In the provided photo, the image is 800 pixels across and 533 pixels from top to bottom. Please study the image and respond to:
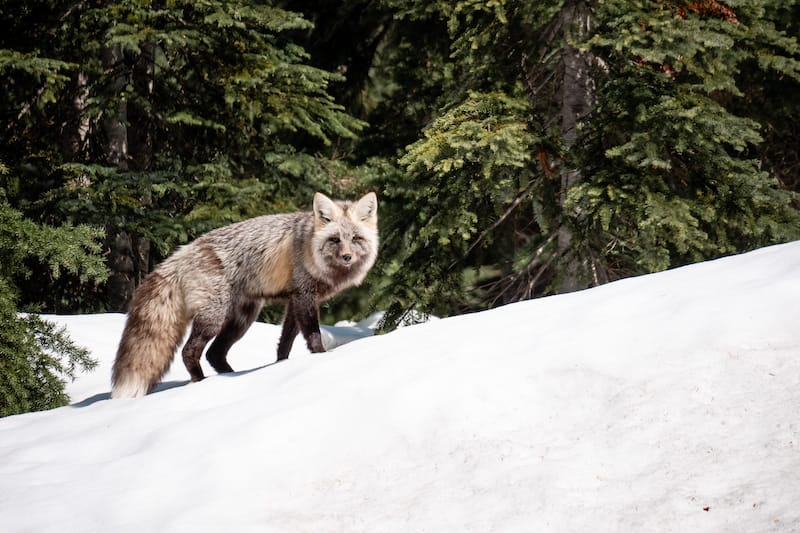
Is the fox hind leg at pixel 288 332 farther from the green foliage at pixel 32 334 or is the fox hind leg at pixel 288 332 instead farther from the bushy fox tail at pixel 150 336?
the green foliage at pixel 32 334

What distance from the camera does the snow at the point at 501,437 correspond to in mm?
3715

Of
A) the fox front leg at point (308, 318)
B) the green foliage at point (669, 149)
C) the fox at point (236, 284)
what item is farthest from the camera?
the green foliage at point (669, 149)

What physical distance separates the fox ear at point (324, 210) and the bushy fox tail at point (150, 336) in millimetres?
1417

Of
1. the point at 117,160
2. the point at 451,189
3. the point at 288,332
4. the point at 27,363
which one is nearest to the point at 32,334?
the point at 27,363

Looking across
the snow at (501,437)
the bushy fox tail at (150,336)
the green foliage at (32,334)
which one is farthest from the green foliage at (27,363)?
the snow at (501,437)

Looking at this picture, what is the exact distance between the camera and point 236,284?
6996mm

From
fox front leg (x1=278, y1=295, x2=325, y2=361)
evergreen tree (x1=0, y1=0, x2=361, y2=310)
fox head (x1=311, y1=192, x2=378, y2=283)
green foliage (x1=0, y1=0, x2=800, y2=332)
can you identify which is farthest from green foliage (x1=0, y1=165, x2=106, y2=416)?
fox head (x1=311, y1=192, x2=378, y2=283)

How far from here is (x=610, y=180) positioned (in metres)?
9.37

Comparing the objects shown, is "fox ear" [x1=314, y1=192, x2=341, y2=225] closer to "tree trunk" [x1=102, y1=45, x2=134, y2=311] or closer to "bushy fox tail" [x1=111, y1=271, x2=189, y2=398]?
"bushy fox tail" [x1=111, y1=271, x2=189, y2=398]

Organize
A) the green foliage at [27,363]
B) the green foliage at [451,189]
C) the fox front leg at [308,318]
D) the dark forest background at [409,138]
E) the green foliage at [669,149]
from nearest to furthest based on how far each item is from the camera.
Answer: the fox front leg at [308,318] → the green foliage at [27,363] → the green foliage at [669,149] → the dark forest background at [409,138] → the green foliage at [451,189]

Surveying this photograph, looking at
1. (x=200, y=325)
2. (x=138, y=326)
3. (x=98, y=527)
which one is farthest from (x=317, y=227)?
(x=98, y=527)

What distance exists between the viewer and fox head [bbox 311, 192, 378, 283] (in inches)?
263

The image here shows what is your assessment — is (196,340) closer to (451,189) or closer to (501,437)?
(501,437)

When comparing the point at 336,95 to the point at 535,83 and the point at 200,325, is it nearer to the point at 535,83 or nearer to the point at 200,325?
the point at 535,83
